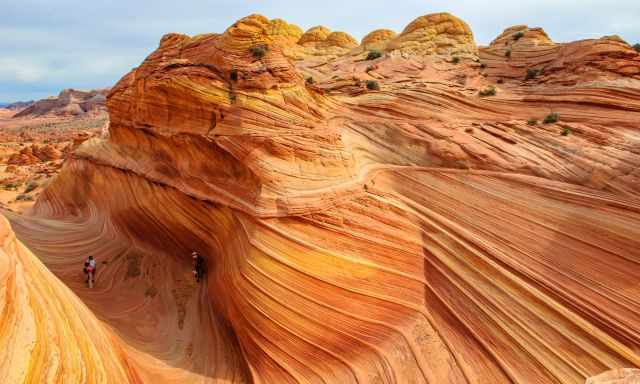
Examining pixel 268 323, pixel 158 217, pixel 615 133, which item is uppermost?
pixel 615 133

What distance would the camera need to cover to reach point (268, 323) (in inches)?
235

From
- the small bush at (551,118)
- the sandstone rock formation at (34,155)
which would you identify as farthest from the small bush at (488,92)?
the sandstone rock formation at (34,155)

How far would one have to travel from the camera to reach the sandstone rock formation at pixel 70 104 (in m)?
91.8

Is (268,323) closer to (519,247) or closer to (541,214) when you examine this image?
(519,247)

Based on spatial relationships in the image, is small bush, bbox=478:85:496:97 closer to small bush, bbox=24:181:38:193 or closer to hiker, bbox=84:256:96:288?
hiker, bbox=84:256:96:288

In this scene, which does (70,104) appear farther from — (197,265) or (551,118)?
(551,118)

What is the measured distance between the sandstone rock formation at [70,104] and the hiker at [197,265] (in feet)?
334

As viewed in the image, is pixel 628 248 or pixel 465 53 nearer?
pixel 628 248

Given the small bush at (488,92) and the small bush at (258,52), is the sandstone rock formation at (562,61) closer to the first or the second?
the small bush at (488,92)

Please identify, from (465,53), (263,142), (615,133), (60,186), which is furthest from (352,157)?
(60,186)

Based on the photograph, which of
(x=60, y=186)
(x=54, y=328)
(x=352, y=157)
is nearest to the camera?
(x=54, y=328)

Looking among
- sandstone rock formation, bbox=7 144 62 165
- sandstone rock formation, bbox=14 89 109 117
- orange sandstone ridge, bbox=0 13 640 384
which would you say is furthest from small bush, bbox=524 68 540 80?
sandstone rock formation, bbox=14 89 109 117

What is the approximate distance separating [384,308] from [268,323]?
2.15 metres

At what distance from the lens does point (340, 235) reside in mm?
6297
